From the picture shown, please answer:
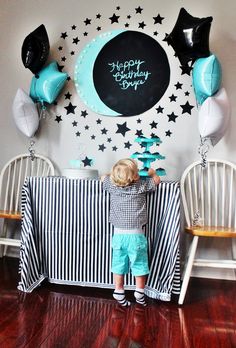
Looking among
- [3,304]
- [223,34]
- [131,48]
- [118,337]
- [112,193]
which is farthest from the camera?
[131,48]

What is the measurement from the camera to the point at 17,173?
2.91 m

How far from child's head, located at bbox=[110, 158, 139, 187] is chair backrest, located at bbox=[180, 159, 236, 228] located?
602mm

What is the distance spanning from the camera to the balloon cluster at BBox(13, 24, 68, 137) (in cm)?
264

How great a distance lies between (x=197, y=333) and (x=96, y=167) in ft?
4.85

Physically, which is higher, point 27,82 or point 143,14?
point 143,14

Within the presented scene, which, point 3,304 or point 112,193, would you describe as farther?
point 112,193

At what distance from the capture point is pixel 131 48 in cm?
269

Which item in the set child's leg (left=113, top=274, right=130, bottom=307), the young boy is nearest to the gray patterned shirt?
the young boy

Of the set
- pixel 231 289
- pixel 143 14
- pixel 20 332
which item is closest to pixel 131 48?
pixel 143 14

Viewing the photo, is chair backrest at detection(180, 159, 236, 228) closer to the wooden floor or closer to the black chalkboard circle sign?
the wooden floor

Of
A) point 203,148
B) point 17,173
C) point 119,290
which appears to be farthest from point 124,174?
point 17,173

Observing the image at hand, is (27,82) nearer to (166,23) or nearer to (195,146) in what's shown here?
(166,23)

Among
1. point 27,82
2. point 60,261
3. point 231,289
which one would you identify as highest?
point 27,82

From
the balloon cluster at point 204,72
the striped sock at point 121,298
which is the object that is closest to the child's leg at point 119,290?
the striped sock at point 121,298
